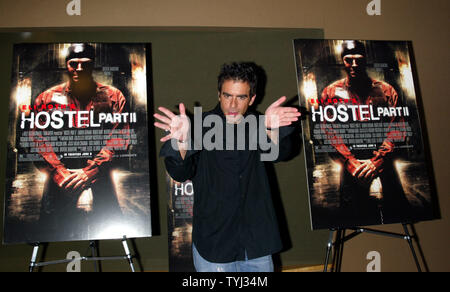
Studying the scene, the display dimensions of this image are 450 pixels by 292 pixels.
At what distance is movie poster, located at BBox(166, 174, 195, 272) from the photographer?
2654mm

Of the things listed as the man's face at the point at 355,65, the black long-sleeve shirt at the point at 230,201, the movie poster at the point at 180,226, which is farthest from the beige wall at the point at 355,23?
the black long-sleeve shirt at the point at 230,201

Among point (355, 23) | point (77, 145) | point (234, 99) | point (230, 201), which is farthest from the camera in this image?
point (355, 23)

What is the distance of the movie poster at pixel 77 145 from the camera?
2051 millimetres

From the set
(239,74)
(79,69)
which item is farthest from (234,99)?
(79,69)

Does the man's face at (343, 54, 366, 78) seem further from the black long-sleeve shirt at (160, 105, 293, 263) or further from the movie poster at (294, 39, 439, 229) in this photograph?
the black long-sleeve shirt at (160, 105, 293, 263)

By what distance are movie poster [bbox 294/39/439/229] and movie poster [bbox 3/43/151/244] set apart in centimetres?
126

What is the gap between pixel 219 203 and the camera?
1.59 metres

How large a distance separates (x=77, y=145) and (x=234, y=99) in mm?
1188

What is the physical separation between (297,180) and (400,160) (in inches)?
37.1

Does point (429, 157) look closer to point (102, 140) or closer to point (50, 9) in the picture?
point (102, 140)

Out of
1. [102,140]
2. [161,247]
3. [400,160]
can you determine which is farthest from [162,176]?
[400,160]

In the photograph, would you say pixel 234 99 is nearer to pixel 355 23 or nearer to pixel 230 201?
pixel 230 201

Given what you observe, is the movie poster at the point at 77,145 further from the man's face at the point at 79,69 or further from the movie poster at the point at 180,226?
the movie poster at the point at 180,226

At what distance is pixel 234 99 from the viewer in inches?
68.8
